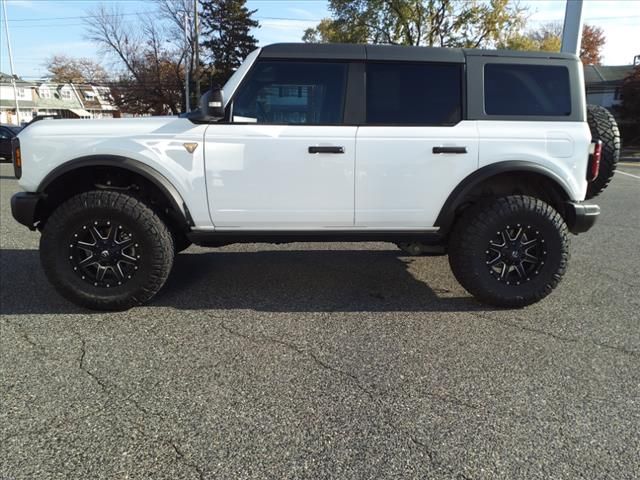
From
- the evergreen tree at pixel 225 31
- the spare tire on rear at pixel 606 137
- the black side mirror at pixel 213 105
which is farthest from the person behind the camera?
the evergreen tree at pixel 225 31

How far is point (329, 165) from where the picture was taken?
3.51m

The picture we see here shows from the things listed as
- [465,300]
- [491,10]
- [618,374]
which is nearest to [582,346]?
[618,374]

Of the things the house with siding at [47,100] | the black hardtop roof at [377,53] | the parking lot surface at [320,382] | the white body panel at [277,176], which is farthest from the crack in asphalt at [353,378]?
the house with siding at [47,100]

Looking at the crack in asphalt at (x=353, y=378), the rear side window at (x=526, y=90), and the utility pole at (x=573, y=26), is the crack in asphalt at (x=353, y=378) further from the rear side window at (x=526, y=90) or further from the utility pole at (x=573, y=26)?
the utility pole at (x=573, y=26)

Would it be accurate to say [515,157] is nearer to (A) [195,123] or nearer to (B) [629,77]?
(A) [195,123]

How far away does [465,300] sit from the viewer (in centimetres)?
401

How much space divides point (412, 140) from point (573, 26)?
8.96 m

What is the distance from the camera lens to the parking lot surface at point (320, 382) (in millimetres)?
2049

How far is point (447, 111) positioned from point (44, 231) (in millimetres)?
3274

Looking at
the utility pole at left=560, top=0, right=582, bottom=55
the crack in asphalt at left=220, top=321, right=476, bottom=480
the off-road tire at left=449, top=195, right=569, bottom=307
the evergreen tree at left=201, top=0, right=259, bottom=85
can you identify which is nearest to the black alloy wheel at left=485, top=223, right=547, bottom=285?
the off-road tire at left=449, top=195, right=569, bottom=307

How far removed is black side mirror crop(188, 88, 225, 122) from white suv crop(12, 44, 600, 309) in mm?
29

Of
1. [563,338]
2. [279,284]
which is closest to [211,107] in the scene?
[279,284]

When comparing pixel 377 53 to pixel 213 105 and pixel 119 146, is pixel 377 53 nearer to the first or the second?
pixel 213 105

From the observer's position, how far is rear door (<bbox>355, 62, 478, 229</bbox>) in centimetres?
351
